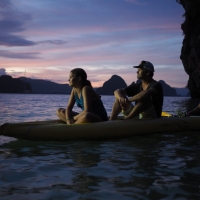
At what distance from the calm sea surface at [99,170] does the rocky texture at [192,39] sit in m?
33.5

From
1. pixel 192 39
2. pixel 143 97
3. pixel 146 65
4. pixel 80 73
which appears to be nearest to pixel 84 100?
pixel 80 73

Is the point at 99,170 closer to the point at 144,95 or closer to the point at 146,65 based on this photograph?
the point at 144,95

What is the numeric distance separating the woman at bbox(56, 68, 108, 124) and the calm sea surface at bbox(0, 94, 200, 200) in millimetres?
623

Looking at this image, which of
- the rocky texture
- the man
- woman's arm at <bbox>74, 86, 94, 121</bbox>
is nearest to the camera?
woman's arm at <bbox>74, 86, 94, 121</bbox>

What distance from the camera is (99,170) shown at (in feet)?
11.5

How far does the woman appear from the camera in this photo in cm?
585

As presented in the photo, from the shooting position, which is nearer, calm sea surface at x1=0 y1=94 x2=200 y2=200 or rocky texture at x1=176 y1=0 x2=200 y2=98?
calm sea surface at x1=0 y1=94 x2=200 y2=200

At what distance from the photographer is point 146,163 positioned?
3.88m

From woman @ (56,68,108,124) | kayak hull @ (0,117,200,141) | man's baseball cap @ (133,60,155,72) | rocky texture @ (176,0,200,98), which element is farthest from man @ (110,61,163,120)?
rocky texture @ (176,0,200,98)

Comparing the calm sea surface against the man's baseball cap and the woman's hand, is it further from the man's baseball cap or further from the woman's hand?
the man's baseball cap

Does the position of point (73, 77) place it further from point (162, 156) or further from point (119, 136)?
point (162, 156)

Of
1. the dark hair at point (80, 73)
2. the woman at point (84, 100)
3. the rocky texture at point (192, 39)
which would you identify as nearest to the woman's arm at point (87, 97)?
the woman at point (84, 100)

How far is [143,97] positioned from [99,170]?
2.78 metres

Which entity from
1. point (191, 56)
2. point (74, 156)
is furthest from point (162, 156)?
point (191, 56)
